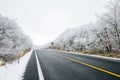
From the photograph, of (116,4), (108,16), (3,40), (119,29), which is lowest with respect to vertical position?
(3,40)

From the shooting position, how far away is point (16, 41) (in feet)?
84.1

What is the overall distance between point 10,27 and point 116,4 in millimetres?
17256

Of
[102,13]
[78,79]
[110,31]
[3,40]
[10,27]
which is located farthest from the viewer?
[110,31]

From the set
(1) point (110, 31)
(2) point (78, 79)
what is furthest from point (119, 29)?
(2) point (78, 79)

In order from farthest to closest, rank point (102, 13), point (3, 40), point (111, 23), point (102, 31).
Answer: point (102, 31), point (102, 13), point (111, 23), point (3, 40)

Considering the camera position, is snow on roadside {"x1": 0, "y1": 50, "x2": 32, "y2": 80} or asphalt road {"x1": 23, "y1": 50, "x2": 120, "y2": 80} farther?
snow on roadside {"x1": 0, "y1": 50, "x2": 32, "y2": 80}

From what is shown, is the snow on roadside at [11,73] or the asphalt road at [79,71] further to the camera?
the snow on roadside at [11,73]

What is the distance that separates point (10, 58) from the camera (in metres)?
19.7

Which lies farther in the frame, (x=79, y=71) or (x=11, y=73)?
(x=11, y=73)

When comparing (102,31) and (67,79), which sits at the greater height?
(102,31)

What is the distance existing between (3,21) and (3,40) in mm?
3980

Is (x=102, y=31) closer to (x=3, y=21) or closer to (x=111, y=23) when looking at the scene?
(x=111, y=23)

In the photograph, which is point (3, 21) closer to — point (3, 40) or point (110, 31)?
point (3, 40)

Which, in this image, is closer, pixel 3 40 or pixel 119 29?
pixel 3 40
